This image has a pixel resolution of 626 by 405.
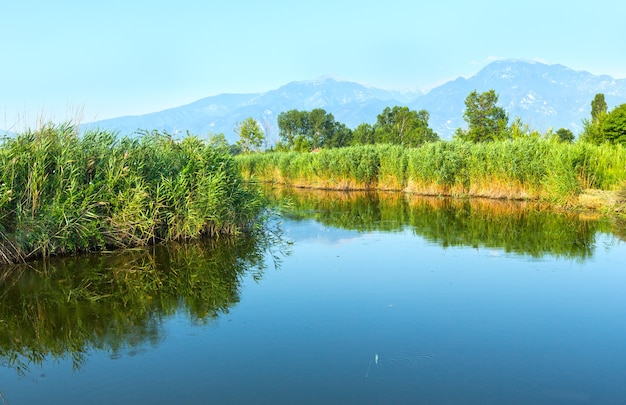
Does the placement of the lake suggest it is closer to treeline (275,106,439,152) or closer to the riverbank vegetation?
the riverbank vegetation

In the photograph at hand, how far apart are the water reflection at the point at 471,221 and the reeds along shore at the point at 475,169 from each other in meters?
0.94

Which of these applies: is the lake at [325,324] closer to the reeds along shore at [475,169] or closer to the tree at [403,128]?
the reeds along shore at [475,169]

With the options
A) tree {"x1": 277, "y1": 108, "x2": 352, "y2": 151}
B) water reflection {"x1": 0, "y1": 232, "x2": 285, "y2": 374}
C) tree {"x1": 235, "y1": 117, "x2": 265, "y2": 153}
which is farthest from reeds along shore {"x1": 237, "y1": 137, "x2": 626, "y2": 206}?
tree {"x1": 277, "y1": 108, "x2": 352, "y2": 151}

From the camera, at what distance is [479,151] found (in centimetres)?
1934

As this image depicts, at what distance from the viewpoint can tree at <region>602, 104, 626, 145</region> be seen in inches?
1060

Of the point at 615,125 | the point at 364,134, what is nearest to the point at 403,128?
the point at 364,134

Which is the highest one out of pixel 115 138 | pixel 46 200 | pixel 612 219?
pixel 115 138

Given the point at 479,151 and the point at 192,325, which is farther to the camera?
the point at 479,151

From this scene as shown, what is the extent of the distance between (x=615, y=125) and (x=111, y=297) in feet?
89.8

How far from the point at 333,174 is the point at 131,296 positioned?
66.5 feet

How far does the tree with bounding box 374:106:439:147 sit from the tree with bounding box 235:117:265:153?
13711 millimetres

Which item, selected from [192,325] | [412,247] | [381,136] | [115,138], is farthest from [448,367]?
[381,136]

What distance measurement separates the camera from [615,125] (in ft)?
88.9

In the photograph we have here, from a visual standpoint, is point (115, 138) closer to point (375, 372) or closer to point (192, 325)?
point (192, 325)
